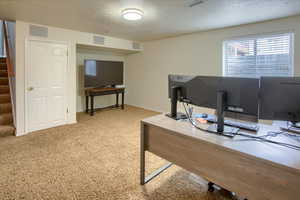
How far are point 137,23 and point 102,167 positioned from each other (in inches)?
113

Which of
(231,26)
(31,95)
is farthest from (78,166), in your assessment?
(231,26)

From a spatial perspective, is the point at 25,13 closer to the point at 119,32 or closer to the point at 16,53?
the point at 16,53

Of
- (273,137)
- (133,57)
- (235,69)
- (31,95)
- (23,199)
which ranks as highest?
(133,57)

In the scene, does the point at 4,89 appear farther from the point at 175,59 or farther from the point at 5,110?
the point at 175,59

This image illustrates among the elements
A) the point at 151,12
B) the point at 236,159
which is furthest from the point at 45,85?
the point at 236,159

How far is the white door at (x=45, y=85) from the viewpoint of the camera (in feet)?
11.9

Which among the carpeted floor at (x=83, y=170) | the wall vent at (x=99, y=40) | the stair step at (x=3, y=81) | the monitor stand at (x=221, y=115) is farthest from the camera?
the wall vent at (x=99, y=40)

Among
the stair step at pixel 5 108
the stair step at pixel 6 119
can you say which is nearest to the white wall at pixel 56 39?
the stair step at pixel 6 119

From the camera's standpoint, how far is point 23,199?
1755 millimetres

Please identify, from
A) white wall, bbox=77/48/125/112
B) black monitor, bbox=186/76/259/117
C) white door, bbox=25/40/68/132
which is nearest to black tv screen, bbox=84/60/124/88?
white wall, bbox=77/48/125/112

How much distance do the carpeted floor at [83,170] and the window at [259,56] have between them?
9.17 ft

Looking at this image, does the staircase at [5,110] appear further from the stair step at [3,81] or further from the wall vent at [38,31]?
the wall vent at [38,31]

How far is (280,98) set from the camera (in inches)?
54.1

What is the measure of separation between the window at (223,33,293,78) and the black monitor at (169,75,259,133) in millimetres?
2694
